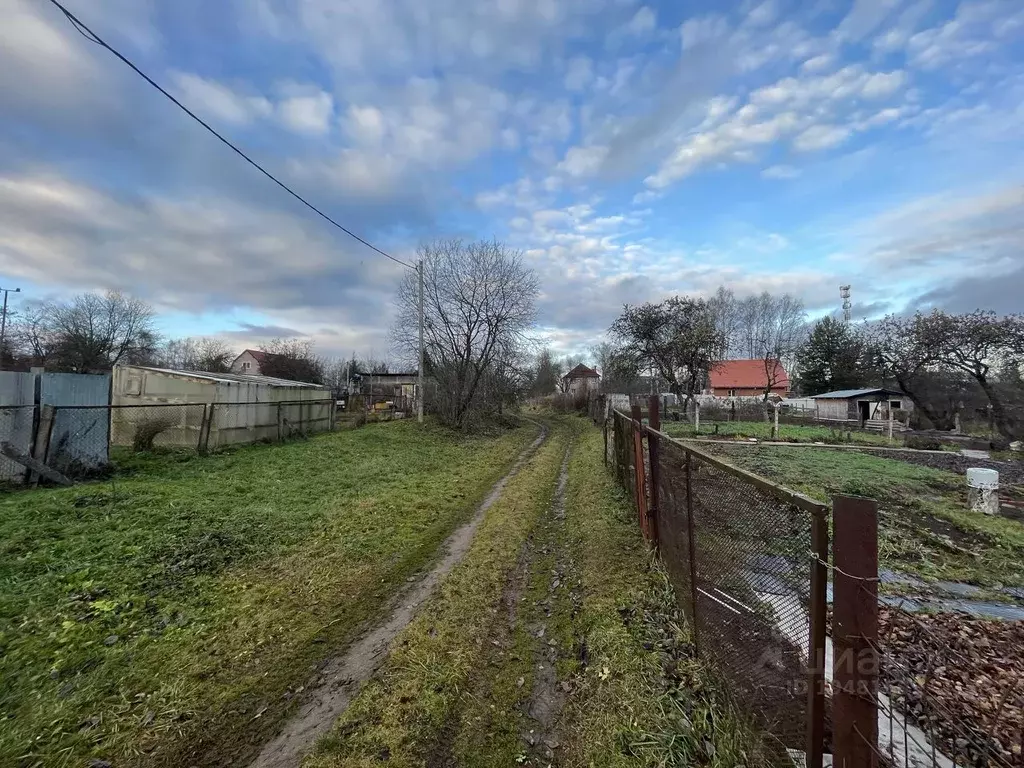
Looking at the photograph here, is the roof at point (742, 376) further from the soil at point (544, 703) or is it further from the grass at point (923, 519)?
the soil at point (544, 703)

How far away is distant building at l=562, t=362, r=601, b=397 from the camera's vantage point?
144ft

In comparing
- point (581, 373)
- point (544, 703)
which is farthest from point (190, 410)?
point (581, 373)

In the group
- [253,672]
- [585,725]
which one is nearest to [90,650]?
[253,672]

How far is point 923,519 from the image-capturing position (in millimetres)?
7066

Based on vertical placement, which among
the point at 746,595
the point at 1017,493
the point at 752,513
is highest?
the point at 752,513

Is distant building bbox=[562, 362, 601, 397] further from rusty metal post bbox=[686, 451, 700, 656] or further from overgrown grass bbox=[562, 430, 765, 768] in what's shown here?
rusty metal post bbox=[686, 451, 700, 656]

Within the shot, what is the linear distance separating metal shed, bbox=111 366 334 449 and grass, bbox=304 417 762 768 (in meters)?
9.63

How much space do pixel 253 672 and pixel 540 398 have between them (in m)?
54.6

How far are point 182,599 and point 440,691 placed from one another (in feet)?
8.88

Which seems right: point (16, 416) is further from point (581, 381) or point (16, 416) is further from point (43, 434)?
point (581, 381)

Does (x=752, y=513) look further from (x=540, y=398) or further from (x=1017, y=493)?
(x=540, y=398)

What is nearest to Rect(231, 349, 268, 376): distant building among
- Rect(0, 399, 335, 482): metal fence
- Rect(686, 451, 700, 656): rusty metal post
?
Rect(0, 399, 335, 482): metal fence

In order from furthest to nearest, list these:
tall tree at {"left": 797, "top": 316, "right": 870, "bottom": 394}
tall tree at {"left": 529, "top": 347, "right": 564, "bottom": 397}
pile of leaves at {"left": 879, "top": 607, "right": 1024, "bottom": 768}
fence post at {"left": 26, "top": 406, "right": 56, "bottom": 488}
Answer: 1. tall tree at {"left": 529, "top": 347, "right": 564, "bottom": 397}
2. tall tree at {"left": 797, "top": 316, "right": 870, "bottom": 394}
3. fence post at {"left": 26, "top": 406, "right": 56, "bottom": 488}
4. pile of leaves at {"left": 879, "top": 607, "right": 1024, "bottom": 768}

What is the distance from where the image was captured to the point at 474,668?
3.21 m
